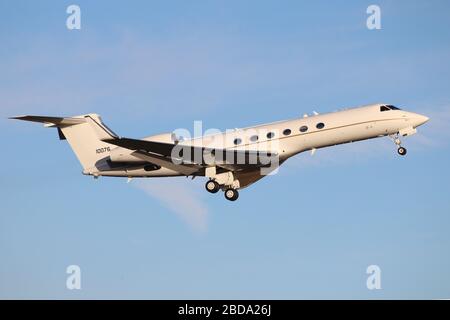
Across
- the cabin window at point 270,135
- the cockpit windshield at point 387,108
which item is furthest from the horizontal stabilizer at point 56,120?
the cockpit windshield at point 387,108

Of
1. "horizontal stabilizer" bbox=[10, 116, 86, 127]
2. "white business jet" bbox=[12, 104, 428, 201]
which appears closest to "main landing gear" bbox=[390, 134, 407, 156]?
"white business jet" bbox=[12, 104, 428, 201]

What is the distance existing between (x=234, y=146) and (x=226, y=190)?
2049 millimetres

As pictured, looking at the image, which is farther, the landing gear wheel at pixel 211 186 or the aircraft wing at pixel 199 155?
the landing gear wheel at pixel 211 186

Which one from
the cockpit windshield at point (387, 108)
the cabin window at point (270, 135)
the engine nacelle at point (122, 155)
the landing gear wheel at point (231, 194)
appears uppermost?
the cockpit windshield at point (387, 108)

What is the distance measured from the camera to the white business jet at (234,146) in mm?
31391

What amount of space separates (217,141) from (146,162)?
3239mm

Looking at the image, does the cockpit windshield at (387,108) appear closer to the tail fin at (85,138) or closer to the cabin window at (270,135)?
the cabin window at (270,135)

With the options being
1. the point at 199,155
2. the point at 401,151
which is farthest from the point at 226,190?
the point at 401,151

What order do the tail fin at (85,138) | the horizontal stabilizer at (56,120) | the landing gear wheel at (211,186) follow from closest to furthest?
the horizontal stabilizer at (56,120) < the landing gear wheel at (211,186) < the tail fin at (85,138)

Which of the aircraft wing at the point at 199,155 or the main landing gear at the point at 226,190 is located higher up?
the aircraft wing at the point at 199,155

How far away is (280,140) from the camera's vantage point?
32.2 metres
